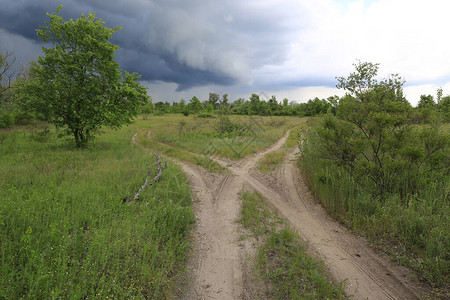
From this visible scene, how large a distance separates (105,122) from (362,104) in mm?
15541

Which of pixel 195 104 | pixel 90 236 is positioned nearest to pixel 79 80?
pixel 90 236

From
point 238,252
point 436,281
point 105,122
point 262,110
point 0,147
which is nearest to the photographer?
point 436,281

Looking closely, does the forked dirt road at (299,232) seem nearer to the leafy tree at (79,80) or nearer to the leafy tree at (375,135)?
the leafy tree at (375,135)

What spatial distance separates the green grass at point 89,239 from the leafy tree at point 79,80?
757 cm

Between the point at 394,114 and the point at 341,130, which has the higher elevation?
the point at 394,114

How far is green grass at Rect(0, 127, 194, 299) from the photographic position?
326 centimetres

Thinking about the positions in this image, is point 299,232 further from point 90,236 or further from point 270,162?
point 270,162

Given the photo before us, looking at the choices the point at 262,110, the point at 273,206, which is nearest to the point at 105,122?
the point at 273,206

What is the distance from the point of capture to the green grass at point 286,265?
12.8 feet

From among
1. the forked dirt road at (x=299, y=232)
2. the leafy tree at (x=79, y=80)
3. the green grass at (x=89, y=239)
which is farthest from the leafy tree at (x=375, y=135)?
the leafy tree at (x=79, y=80)

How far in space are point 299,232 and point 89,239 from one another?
5.31m

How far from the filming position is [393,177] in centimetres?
693

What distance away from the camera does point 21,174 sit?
26.7 feet

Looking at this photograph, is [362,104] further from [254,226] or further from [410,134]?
[254,226]
